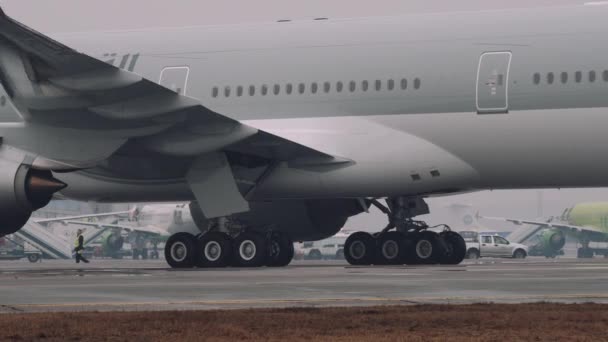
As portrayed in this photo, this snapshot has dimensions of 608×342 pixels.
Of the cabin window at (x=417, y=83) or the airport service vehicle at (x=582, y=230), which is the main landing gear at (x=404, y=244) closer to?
the cabin window at (x=417, y=83)

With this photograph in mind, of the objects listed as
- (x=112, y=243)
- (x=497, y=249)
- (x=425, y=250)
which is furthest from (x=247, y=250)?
(x=112, y=243)

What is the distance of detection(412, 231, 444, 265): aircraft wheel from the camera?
31.2 m

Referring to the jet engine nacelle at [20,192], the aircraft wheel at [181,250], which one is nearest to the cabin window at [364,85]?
the aircraft wheel at [181,250]

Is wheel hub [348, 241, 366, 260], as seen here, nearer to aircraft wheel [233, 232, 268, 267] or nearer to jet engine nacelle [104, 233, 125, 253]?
aircraft wheel [233, 232, 268, 267]

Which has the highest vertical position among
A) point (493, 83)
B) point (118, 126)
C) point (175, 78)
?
Answer: point (175, 78)

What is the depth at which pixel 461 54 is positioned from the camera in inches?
1120

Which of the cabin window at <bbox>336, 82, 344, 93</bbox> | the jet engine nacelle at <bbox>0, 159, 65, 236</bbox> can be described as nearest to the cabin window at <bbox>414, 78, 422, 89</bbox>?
the cabin window at <bbox>336, 82, 344, 93</bbox>

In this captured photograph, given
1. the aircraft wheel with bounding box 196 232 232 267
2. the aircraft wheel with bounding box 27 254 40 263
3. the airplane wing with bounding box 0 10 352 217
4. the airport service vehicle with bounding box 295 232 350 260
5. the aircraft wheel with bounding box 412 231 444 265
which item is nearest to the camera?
the airplane wing with bounding box 0 10 352 217

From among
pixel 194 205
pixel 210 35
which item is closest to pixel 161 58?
pixel 210 35

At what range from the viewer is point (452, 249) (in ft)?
104

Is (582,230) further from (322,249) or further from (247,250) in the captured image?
(247,250)

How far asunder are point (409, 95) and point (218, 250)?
19.6ft

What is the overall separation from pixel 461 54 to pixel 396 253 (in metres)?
5.89

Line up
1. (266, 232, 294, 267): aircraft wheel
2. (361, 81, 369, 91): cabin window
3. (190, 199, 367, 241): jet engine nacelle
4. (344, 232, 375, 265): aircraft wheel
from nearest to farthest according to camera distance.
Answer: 1. (361, 81, 369, 91): cabin window
2. (266, 232, 294, 267): aircraft wheel
3. (344, 232, 375, 265): aircraft wheel
4. (190, 199, 367, 241): jet engine nacelle
